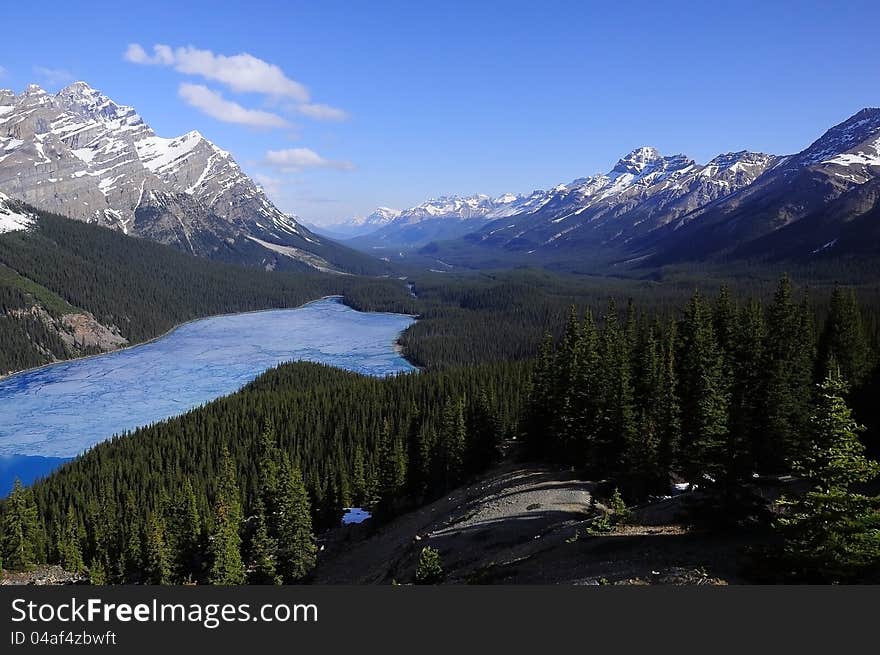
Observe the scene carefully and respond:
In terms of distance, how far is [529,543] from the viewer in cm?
3994

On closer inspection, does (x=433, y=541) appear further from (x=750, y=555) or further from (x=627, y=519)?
(x=750, y=555)

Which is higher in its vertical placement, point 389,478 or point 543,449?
point 543,449

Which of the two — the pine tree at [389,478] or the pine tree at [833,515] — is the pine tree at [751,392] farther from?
the pine tree at [389,478]

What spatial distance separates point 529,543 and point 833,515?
22756 mm

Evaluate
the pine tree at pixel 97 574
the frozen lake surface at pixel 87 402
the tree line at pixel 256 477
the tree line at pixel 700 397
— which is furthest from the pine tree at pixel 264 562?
the frozen lake surface at pixel 87 402

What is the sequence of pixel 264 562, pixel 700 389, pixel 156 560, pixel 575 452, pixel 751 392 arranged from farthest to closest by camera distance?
pixel 575 452, pixel 156 560, pixel 700 389, pixel 264 562, pixel 751 392

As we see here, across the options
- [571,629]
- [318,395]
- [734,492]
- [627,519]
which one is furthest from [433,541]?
[318,395]

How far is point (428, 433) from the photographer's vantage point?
8975 centimetres

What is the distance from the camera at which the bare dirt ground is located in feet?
86.8

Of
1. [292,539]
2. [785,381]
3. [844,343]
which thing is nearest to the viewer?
[785,381]

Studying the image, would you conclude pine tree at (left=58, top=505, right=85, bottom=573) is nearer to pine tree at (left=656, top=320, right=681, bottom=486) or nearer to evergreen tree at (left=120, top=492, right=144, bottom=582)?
evergreen tree at (left=120, top=492, right=144, bottom=582)

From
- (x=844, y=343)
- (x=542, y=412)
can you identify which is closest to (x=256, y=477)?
(x=542, y=412)

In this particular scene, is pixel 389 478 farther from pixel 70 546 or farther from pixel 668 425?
pixel 70 546

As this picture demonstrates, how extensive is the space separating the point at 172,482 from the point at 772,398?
273ft
